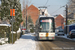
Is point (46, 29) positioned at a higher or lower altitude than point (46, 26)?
lower

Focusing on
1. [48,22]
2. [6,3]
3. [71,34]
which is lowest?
[71,34]

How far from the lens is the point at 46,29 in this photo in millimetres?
21391

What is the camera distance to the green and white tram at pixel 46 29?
69.7 feet

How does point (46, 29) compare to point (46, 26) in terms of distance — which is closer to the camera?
point (46, 29)

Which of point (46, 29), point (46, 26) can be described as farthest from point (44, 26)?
point (46, 29)

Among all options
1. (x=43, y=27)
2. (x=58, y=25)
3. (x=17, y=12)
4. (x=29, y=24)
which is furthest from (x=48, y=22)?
(x=58, y=25)

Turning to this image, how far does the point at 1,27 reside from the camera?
20.1 m

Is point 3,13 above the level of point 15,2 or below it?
below

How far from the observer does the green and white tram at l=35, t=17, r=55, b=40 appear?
21.2 metres

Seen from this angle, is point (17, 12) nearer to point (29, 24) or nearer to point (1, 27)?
point (1, 27)

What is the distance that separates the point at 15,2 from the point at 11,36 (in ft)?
32.1

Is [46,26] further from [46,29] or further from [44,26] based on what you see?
[46,29]

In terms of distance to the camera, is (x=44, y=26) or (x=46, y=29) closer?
(x=46, y=29)

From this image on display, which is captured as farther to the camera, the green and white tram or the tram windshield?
the tram windshield
